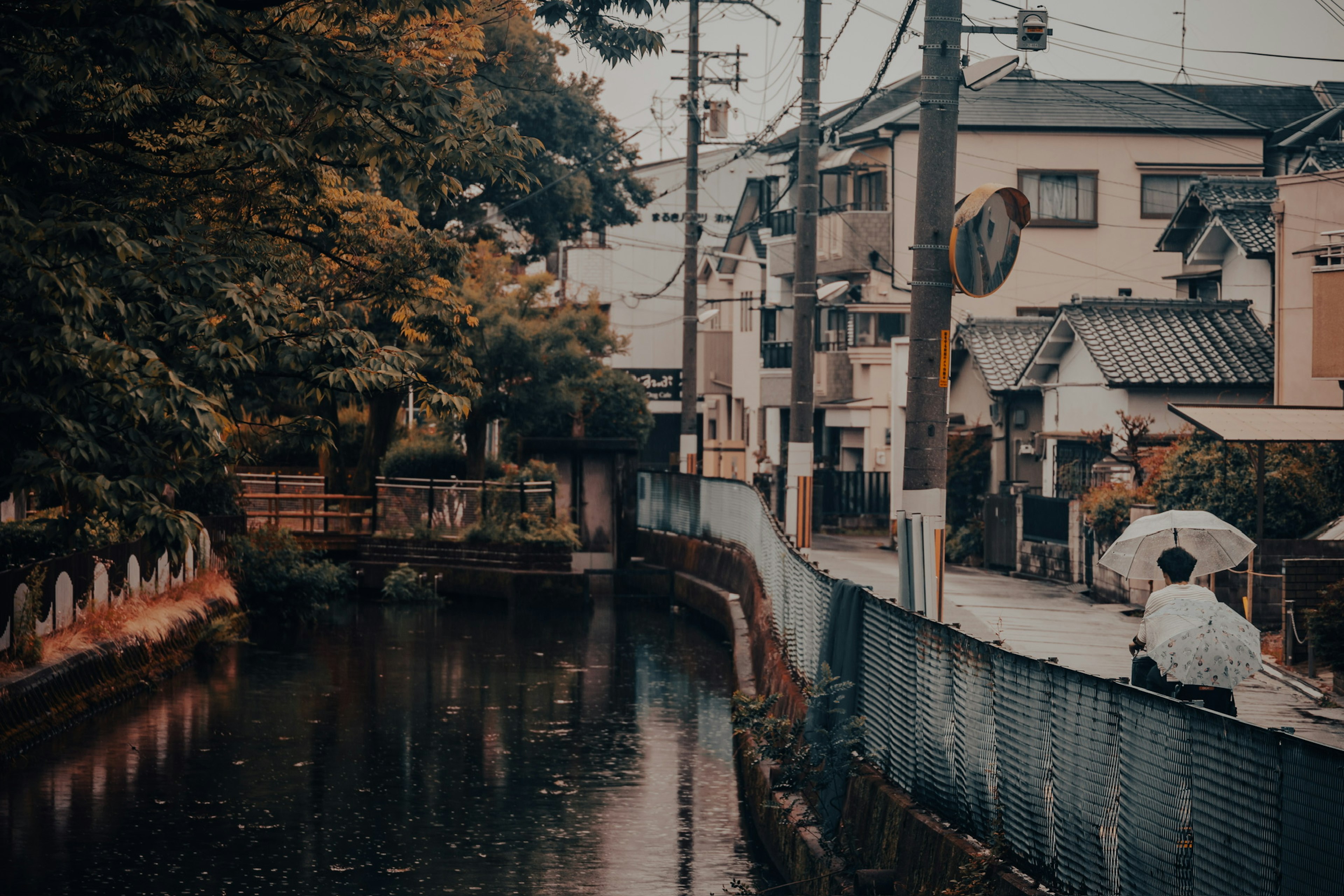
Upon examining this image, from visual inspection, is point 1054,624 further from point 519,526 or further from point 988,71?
point 519,526

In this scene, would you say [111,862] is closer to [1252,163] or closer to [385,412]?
[385,412]

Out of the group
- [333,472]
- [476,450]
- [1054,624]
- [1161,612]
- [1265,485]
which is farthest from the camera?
[333,472]

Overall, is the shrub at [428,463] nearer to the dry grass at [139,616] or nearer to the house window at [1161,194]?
the dry grass at [139,616]

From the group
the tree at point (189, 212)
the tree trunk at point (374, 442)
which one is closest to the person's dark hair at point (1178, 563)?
the tree at point (189, 212)

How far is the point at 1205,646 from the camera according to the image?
8477 millimetres

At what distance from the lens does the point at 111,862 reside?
1180 centimetres

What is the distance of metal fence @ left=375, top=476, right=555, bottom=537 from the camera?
32219 millimetres

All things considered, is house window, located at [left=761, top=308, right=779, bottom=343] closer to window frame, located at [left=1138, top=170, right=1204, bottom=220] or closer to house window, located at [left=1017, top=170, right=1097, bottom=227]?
house window, located at [left=1017, top=170, right=1097, bottom=227]

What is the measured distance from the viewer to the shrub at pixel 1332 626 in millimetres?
14383

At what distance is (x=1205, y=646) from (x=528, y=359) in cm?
2847

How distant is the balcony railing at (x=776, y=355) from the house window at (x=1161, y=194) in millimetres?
13225

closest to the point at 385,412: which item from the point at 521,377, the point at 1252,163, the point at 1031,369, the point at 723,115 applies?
the point at 521,377

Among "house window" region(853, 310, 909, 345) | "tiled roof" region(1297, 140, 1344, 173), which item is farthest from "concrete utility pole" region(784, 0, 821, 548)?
"house window" region(853, 310, 909, 345)

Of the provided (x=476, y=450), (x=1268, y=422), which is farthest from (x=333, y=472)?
(x=1268, y=422)
